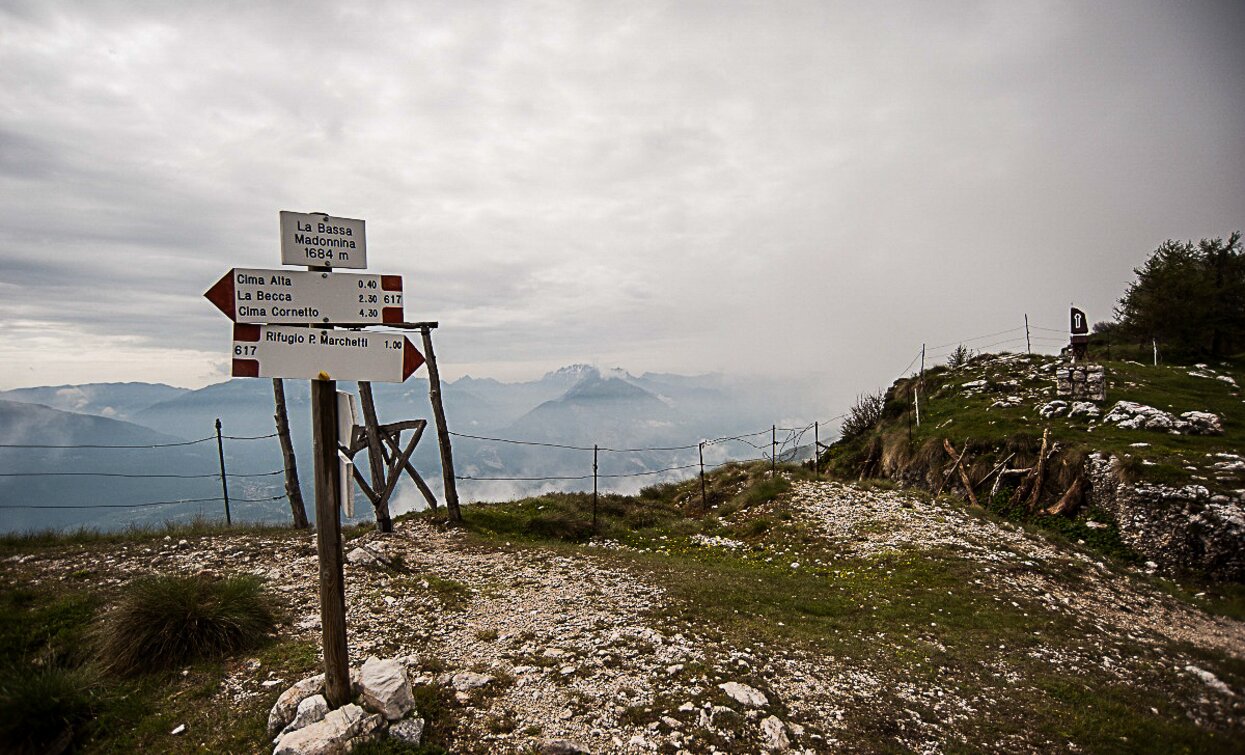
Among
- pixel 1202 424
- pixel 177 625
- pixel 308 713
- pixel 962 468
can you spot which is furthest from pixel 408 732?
pixel 1202 424

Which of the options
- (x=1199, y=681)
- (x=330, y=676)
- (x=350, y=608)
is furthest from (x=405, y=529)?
(x=1199, y=681)

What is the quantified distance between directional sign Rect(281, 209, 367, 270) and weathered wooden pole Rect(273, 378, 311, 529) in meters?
11.7

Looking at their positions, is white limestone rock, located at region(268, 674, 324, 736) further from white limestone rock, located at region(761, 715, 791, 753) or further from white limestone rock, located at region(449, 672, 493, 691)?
white limestone rock, located at region(761, 715, 791, 753)

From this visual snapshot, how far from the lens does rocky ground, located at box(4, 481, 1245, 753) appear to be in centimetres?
536

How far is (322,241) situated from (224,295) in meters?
1.01

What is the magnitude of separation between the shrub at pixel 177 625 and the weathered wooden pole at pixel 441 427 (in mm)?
7913

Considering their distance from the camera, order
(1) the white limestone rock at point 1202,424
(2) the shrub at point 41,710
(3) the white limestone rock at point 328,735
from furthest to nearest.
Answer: (1) the white limestone rock at point 1202,424, (2) the shrub at point 41,710, (3) the white limestone rock at point 328,735

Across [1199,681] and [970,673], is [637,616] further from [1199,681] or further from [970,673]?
[1199,681]

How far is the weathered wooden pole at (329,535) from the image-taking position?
17.0 feet

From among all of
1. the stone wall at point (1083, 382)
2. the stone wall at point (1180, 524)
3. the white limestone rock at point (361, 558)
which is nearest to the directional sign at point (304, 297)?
the white limestone rock at point (361, 558)

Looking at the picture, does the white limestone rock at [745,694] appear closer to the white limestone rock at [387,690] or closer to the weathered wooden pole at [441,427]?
the white limestone rock at [387,690]

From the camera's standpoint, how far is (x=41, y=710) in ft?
17.2

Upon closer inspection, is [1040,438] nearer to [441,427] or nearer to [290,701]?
[441,427]

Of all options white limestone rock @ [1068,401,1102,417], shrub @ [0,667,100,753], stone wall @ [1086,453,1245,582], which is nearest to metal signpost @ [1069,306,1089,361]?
white limestone rock @ [1068,401,1102,417]
